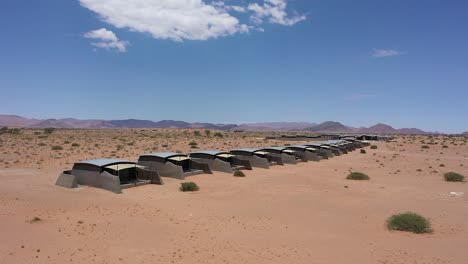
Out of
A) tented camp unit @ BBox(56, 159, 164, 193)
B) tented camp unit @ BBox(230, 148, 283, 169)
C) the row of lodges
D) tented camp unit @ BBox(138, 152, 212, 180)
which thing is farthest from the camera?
tented camp unit @ BBox(230, 148, 283, 169)

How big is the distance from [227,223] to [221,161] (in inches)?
527

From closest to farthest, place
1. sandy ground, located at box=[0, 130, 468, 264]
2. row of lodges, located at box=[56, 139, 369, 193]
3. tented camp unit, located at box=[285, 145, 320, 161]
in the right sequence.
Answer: sandy ground, located at box=[0, 130, 468, 264] → row of lodges, located at box=[56, 139, 369, 193] → tented camp unit, located at box=[285, 145, 320, 161]

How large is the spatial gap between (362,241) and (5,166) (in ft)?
81.5

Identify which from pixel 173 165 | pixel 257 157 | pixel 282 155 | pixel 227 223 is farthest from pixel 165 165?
pixel 282 155

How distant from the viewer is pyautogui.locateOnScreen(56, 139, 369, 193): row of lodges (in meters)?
19.9

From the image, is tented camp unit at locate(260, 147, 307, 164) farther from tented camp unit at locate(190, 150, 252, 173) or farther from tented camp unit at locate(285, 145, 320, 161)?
tented camp unit at locate(190, 150, 252, 173)

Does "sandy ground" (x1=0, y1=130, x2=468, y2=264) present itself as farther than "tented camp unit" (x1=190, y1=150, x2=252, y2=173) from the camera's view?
No

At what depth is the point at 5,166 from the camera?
2770 cm

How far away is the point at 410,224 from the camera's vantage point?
1405cm

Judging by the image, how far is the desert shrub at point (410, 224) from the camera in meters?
14.0

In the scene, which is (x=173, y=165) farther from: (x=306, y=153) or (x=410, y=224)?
(x=306, y=153)

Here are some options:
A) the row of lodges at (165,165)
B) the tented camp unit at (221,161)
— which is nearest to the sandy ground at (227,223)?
the row of lodges at (165,165)

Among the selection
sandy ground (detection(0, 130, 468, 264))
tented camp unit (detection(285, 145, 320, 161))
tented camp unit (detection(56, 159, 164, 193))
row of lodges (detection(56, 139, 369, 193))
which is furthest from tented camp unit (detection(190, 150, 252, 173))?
tented camp unit (detection(285, 145, 320, 161))

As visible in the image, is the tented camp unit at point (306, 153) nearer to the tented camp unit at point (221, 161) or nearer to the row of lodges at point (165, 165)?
the row of lodges at point (165, 165)
